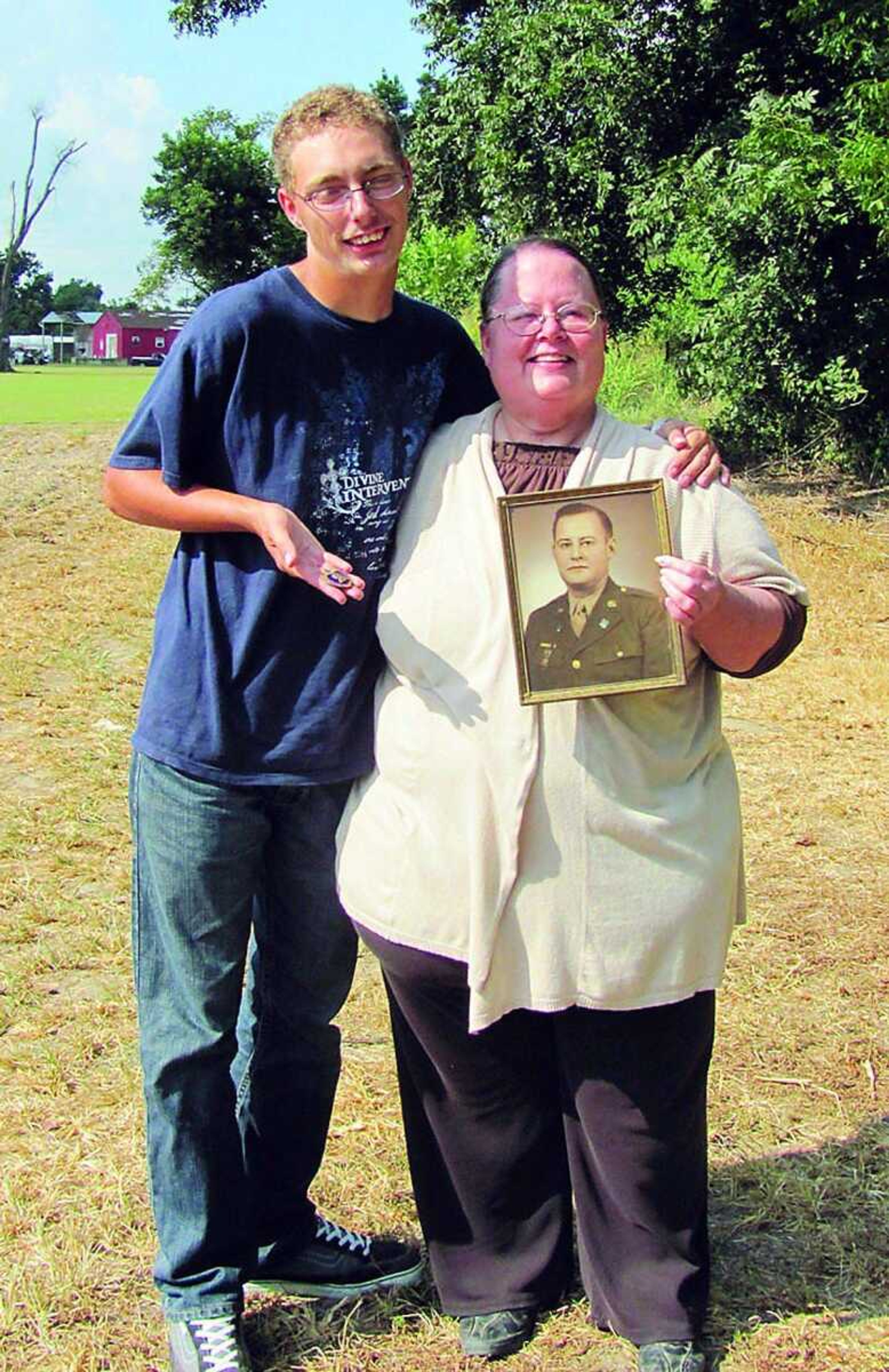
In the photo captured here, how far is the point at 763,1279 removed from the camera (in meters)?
2.85

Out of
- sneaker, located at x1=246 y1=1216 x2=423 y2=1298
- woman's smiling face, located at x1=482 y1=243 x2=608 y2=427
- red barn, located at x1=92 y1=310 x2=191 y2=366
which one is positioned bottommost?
sneaker, located at x1=246 y1=1216 x2=423 y2=1298

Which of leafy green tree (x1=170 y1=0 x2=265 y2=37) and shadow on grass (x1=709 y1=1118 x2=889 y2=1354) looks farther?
leafy green tree (x1=170 y1=0 x2=265 y2=37)

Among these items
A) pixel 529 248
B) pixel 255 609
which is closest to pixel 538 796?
pixel 255 609

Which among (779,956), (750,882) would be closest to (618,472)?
(779,956)

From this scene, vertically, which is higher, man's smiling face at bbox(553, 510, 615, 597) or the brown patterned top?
the brown patterned top

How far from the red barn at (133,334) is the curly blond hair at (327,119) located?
10923 centimetres

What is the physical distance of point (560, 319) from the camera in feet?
7.68

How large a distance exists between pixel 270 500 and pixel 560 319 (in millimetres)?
554

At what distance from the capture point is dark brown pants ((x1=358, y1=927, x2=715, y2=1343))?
96.8 inches

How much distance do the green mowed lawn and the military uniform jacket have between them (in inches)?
222

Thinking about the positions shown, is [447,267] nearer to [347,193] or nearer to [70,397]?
[70,397]

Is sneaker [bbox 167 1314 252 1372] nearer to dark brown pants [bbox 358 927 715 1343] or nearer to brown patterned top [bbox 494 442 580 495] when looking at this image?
dark brown pants [bbox 358 927 715 1343]

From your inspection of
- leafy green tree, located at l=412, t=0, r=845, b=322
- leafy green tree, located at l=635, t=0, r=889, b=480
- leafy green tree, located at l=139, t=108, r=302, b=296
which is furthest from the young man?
leafy green tree, located at l=139, t=108, r=302, b=296

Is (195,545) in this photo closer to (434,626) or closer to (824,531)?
(434,626)
